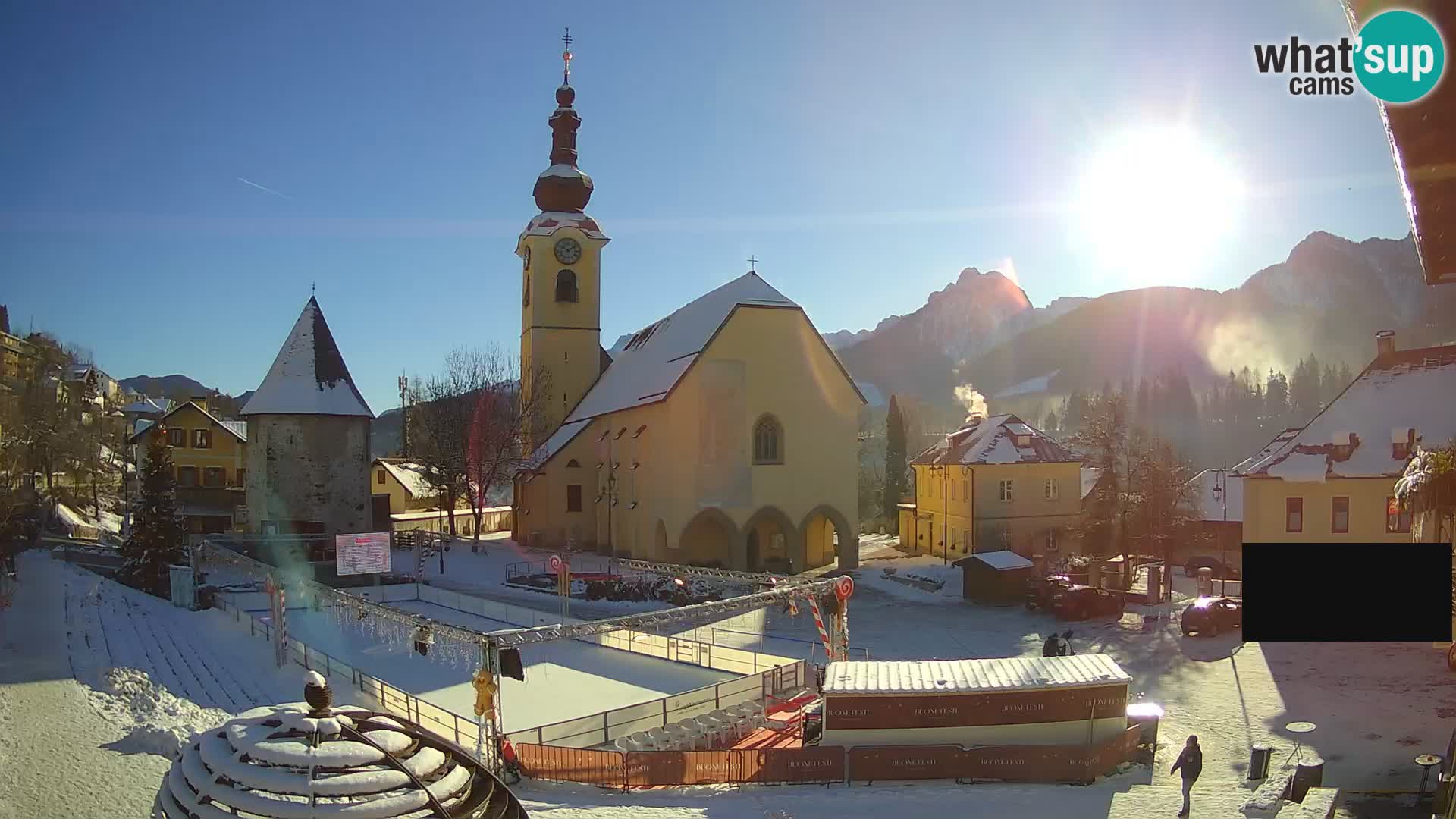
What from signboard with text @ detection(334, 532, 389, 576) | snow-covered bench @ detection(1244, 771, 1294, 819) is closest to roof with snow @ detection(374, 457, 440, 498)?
signboard with text @ detection(334, 532, 389, 576)

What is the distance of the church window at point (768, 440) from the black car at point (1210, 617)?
17.0 metres

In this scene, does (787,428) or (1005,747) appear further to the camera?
(787,428)

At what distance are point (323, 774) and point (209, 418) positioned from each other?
51.2 m

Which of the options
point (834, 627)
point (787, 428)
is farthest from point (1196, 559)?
point (834, 627)

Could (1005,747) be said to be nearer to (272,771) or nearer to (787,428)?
(272,771)

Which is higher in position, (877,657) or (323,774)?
(323,774)

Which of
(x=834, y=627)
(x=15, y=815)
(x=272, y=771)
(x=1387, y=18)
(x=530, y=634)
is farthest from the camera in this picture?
(x=834, y=627)

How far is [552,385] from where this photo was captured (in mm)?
52969

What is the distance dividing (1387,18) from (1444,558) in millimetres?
13322

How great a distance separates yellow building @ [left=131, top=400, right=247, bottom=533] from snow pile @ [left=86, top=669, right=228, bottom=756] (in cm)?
3190

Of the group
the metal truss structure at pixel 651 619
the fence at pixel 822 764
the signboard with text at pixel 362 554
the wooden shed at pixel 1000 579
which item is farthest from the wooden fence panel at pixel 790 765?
the signboard with text at pixel 362 554

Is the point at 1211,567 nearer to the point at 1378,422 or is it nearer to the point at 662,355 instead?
the point at 1378,422

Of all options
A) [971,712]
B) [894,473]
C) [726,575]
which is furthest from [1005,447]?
[971,712]

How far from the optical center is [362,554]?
33281 mm
